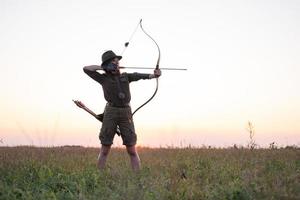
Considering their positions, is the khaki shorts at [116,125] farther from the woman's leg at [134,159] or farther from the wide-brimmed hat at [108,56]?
the wide-brimmed hat at [108,56]

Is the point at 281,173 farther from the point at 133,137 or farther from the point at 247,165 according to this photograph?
the point at 133,137

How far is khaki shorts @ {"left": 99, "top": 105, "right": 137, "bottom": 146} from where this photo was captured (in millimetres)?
11195

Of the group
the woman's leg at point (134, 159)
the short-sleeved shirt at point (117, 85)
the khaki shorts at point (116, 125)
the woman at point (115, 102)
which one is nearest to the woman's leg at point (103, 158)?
the woman at point (115, 102)

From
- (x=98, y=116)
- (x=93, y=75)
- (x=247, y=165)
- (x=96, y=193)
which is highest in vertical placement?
(x=93, y=75)

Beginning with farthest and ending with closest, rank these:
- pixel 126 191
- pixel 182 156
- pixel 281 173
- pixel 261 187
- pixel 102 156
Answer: pixel 182 156 → pixel 102 156 → pixel 281 173 → pixel 261 187 → pixel 126 191

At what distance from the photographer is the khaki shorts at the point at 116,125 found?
1120cm

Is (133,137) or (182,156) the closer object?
(133,137)

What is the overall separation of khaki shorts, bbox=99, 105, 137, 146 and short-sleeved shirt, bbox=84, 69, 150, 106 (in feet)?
0.61

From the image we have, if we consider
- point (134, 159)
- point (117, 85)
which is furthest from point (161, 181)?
point (117, 85)

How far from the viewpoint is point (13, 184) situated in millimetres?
8734

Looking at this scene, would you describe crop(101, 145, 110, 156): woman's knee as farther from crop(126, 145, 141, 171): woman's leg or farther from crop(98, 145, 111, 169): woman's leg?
crop(126, 145, 141, 171): woman's leg

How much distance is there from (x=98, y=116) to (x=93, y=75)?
103cm

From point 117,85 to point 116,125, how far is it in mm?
901

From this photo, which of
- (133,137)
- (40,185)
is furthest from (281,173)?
(40,185)
